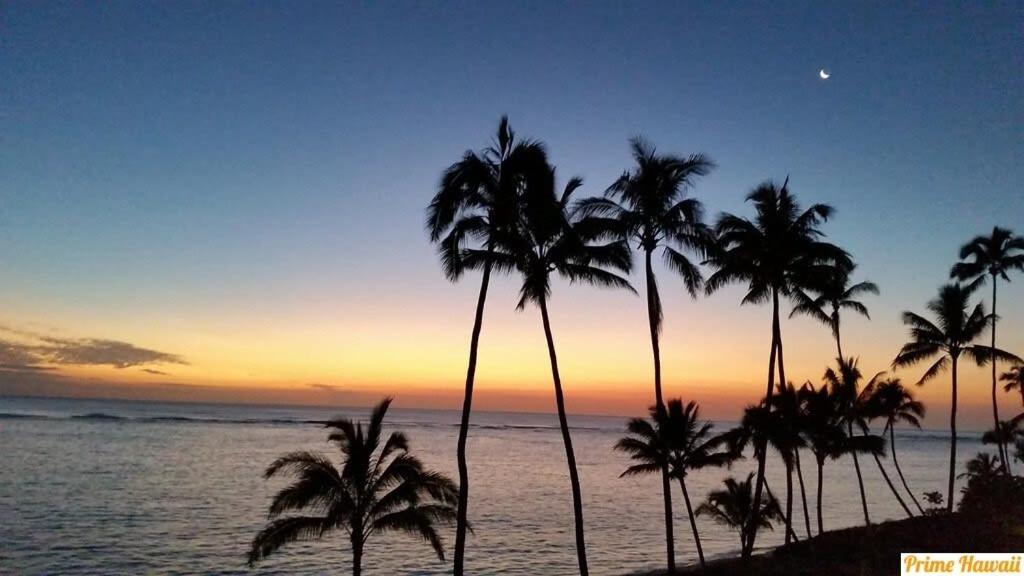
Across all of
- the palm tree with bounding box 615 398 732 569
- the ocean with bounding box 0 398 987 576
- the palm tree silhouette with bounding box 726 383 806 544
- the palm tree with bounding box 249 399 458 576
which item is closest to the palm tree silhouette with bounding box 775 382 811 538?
the palm tree silhouette with bounding box 726 383 806 544

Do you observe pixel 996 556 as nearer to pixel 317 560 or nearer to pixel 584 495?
pixel 317 560

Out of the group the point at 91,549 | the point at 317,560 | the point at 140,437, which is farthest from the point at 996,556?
the point at 140,437

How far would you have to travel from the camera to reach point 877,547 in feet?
91.9

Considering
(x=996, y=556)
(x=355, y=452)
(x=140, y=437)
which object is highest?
(x=355, y=452)

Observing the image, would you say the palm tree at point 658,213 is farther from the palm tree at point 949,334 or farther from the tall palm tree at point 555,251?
the palm tree at point 949,334

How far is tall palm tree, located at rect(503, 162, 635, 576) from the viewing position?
1933 cm

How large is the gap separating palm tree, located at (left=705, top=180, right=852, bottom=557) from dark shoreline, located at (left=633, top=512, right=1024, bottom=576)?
192 cm

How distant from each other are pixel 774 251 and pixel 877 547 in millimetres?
14888

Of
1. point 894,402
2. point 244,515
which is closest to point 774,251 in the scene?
point 894,402

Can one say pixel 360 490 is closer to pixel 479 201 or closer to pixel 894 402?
pixel 479 201

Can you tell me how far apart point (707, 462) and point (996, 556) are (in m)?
11.0

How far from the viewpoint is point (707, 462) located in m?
25.3

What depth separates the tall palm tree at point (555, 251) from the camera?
19328 millimetres

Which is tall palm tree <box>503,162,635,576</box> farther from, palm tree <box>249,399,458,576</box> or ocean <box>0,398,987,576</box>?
ocean <box>0,398,987,576</box>
